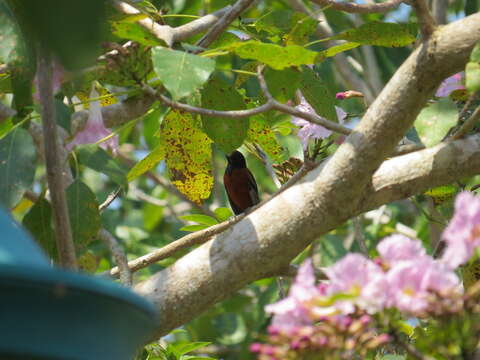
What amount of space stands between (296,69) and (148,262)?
759 mm

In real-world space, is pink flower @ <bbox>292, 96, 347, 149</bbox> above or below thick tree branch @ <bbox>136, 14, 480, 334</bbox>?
below

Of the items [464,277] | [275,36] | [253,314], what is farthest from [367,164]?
[253,314]

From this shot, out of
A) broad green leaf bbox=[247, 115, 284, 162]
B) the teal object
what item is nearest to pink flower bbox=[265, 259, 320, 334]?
the teal object

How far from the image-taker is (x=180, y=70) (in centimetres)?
183

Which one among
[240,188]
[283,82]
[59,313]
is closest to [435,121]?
[283,82]

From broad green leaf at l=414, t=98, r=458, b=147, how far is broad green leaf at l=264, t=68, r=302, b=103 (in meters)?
0.46

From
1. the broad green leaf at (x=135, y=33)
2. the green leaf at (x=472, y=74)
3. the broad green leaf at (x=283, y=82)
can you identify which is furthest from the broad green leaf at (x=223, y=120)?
the green leaf at (x=472, y=74)

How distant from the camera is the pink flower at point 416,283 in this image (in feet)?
3.76

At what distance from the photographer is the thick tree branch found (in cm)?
184

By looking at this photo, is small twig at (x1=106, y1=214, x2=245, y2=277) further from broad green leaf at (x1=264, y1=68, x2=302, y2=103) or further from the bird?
the bird

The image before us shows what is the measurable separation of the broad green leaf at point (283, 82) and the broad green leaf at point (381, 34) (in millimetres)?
175

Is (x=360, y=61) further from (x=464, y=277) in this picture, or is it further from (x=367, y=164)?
(x=367, y=164)

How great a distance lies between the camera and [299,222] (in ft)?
6.21

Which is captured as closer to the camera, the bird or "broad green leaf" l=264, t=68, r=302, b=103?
"broad green leaf" l=264, t=68, r=302, b=103
